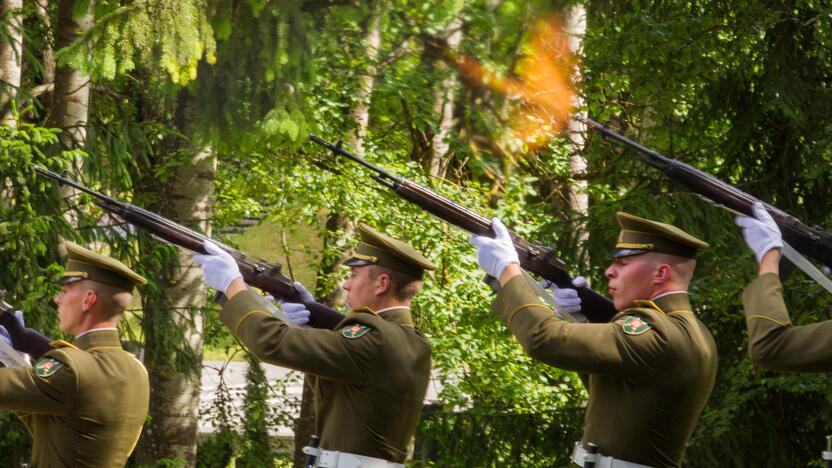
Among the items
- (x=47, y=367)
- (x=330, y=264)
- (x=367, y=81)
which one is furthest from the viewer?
(x=330, y=264)

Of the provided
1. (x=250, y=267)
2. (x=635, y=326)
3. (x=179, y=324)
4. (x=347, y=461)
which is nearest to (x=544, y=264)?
(x=635, y=326)

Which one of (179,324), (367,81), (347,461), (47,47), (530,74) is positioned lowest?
(347,461)

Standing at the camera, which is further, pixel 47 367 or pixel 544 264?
pixel 544 264

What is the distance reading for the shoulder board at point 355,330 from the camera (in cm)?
499

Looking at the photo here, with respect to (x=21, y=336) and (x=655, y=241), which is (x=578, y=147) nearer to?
(x=21, y=336)

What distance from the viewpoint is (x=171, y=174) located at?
1061cm

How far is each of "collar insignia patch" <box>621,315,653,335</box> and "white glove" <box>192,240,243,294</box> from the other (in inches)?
69.9

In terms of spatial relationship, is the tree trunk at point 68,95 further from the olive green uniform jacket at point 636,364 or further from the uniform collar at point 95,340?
the olive green uniform jacket at point 636,364

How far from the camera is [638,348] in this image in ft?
14.3

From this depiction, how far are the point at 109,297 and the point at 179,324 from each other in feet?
18.6

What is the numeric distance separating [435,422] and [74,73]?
4.57 m

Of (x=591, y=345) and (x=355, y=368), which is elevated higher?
(x=591, y=345)

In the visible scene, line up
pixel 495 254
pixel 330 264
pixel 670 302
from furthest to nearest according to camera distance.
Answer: pixel 330 264, pixel 495 254, pixel 670 302

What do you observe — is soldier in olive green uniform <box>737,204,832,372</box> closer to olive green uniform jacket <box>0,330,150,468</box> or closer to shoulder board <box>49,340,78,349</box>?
olive green uniform jacket <box>0,330,150,468</box>
